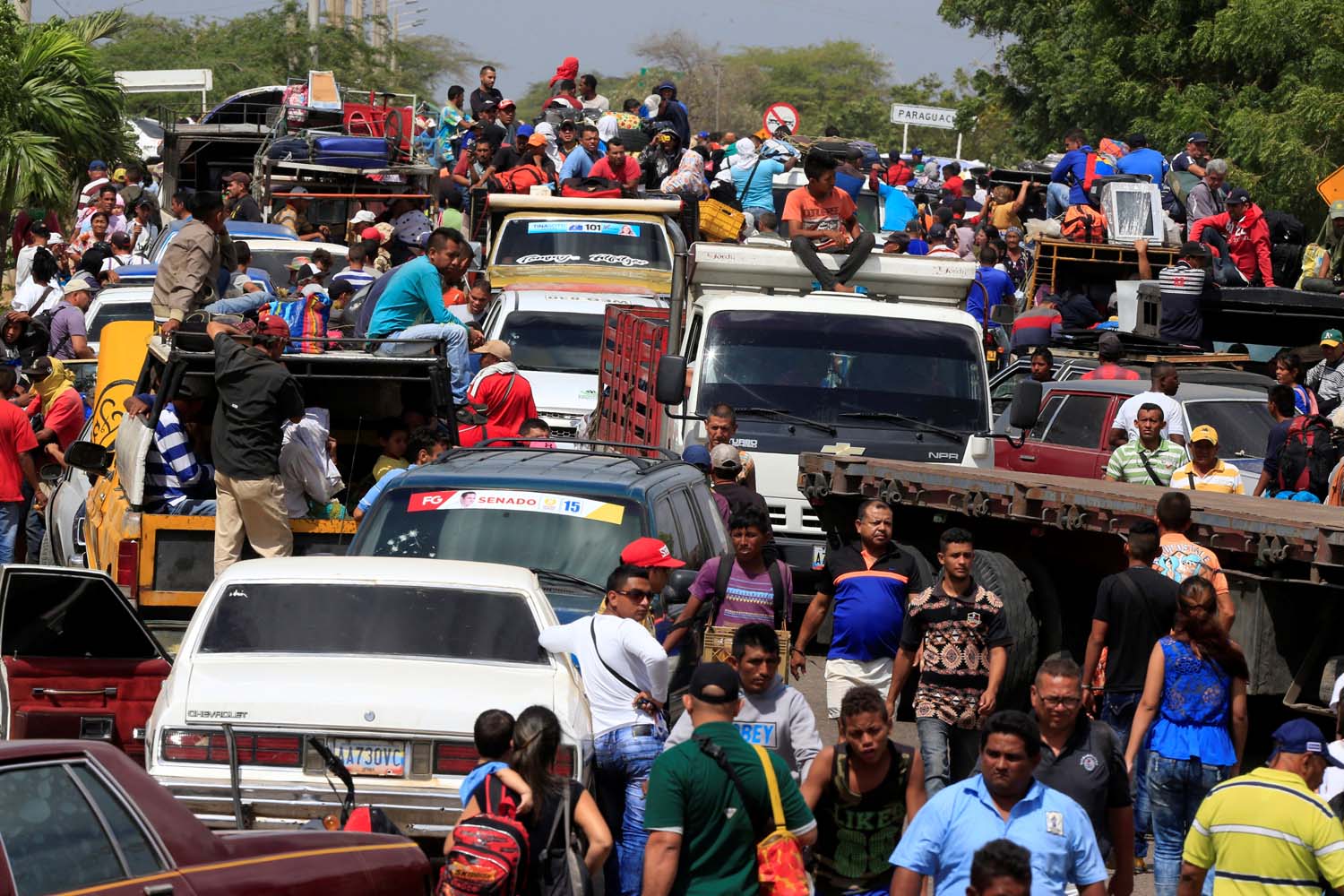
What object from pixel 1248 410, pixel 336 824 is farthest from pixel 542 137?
pixel 336 824

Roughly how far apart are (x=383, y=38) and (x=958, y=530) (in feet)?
255

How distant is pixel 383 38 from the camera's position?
274 feet

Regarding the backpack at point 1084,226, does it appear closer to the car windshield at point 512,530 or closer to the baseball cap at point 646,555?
the car windshield at point 512,530

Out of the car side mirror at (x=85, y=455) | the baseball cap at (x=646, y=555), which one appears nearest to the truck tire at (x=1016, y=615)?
the baseball cap at (x=646, y=555)

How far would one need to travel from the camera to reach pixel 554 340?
18141 mm

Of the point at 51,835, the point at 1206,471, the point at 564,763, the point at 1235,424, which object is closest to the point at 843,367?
the point at 1206,471

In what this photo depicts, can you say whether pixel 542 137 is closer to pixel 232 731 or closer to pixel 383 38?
pixel 232 731

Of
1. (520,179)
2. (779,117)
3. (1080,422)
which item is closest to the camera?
(1080,422)

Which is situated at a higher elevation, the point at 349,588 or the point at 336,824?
the point at 349,588

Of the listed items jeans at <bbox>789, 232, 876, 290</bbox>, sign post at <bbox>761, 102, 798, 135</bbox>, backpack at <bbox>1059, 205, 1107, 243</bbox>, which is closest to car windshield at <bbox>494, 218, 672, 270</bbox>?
jeans at <bbox>789, 232, 876, 290</bbox>

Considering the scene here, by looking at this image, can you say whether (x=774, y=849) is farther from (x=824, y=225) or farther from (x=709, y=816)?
(x=824, y=225)

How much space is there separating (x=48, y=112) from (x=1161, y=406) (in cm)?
1400

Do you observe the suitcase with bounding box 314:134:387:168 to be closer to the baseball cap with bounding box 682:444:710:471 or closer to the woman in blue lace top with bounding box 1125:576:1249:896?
the baseball cap with bounding box 682:444:710:471

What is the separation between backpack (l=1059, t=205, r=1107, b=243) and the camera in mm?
23812
